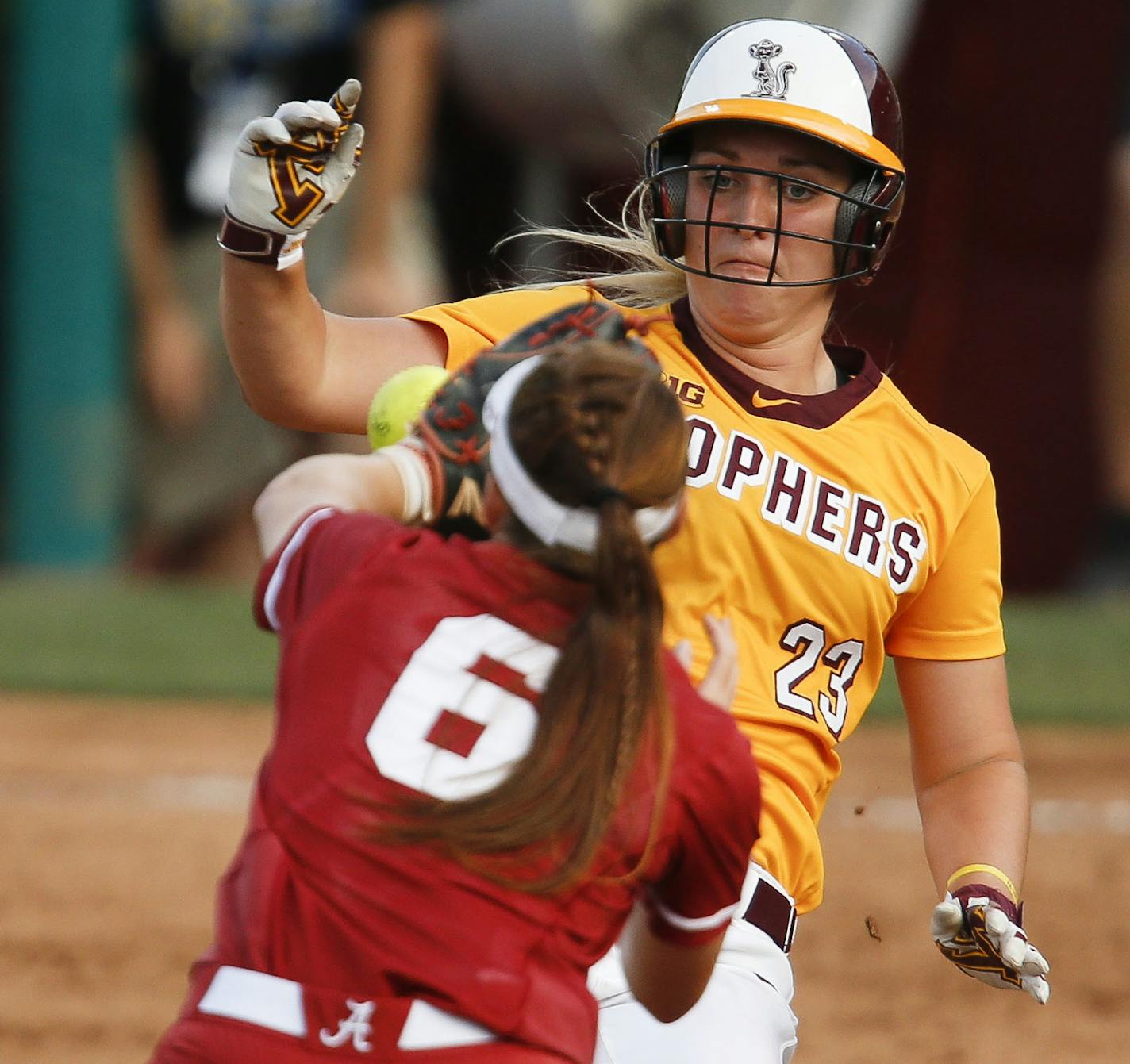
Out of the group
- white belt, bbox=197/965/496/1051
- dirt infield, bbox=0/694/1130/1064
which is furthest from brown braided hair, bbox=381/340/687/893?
dirt infield, bbox=0/694/1130/1064

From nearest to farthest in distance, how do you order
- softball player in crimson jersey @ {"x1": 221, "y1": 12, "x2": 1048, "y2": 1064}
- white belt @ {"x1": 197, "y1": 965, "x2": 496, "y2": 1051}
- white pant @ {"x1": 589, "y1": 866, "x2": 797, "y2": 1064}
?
white belt @ {"x1": 197, "y1": 965, "x2": 496, "y2": 1051}, white pant @ {"x1": 589, "y1": 866, "x2": 797, "y2": 1064}, softball player in crimson jersey @ {"x1": 221, "y1": 12, "x2": 1048, "y2": 1064}

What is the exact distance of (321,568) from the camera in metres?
1.91

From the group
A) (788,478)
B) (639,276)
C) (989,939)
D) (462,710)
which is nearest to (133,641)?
(639,276)

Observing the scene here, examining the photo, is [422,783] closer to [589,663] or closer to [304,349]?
[589,663]

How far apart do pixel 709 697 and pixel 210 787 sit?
14.6ft

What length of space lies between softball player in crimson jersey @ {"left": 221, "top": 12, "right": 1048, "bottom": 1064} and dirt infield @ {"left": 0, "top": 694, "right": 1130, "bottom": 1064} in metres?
0.34

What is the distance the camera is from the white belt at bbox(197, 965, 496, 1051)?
5.87 feet

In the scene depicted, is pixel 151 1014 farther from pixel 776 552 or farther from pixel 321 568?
pixel 321 568

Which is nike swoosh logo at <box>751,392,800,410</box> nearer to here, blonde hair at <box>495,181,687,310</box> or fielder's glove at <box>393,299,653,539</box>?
blonde hair at <box>495,181,687,310</box>

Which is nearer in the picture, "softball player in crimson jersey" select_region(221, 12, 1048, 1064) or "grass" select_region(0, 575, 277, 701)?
"softball player in crimson jersey" select_region(221, 12, 1048, 1064)

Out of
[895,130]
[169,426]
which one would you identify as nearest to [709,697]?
[895,130]

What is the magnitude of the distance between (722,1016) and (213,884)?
9.80 ft

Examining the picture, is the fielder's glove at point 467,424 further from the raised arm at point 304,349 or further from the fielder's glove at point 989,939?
the fielder's glove at point 989,939

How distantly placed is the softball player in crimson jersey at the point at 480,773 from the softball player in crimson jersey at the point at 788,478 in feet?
2.52
